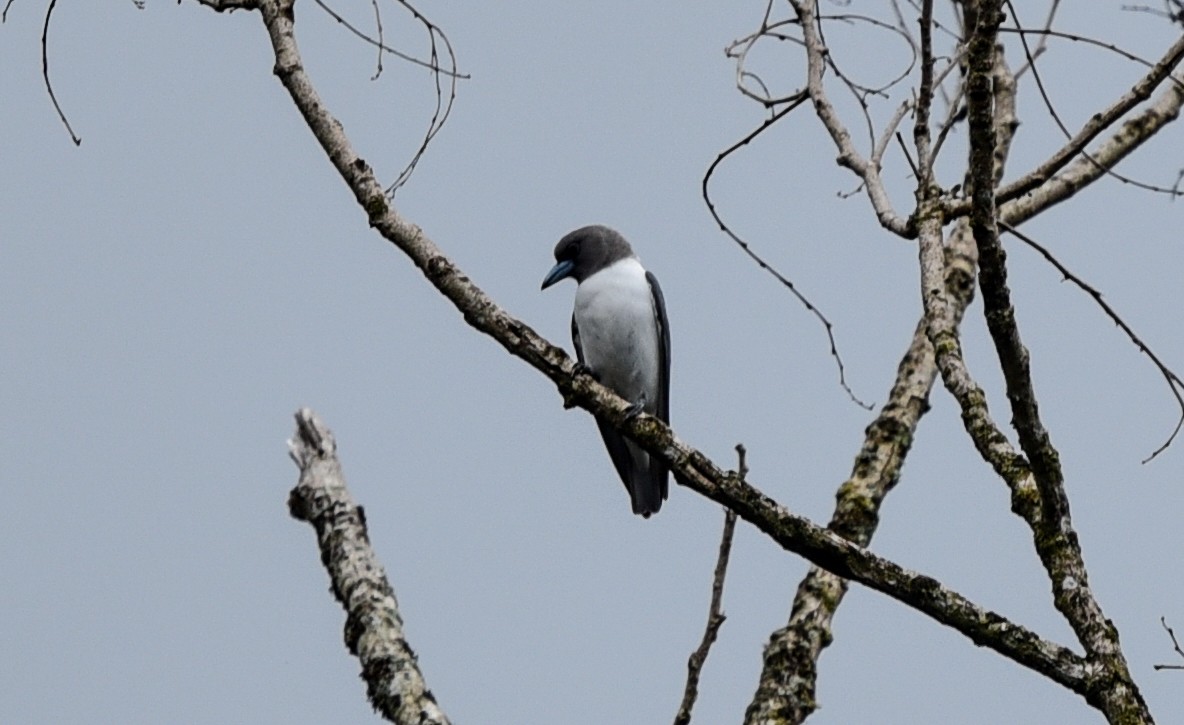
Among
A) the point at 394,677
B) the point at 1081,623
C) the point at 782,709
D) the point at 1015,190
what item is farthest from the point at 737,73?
the point at 394,677

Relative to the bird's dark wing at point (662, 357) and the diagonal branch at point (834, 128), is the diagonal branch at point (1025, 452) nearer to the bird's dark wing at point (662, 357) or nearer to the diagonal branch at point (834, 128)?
the diagonal branch at point (834, 128)

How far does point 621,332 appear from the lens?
8453 mm

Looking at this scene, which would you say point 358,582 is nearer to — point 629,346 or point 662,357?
point 629,346

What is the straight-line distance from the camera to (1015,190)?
4.62m

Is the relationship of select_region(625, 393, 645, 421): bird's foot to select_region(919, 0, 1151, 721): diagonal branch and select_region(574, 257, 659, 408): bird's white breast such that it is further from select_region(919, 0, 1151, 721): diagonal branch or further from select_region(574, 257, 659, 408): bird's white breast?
select_region(574, 257, 659, 408): bird's white breast

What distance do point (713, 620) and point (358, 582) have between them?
1.29 m

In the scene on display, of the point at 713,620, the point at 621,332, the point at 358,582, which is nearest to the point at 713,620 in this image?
the point at 713,620

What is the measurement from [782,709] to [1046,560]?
4.66 feet

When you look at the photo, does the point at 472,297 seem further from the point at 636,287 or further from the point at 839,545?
the point at 636,287

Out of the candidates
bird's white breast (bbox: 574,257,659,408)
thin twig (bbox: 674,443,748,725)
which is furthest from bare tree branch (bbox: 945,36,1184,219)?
bird's white breast (bbox: 574,257,659,408)

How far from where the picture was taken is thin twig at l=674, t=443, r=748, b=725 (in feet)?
13.9

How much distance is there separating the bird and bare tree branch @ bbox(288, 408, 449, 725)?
4.72 m

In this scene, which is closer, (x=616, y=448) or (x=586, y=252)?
(x=616, y=448)

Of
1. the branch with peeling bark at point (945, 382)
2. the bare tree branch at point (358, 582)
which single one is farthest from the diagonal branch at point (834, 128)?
the bare tree branch at point (358, 582)
